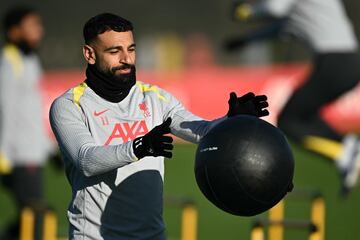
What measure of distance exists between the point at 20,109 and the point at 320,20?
128 inches

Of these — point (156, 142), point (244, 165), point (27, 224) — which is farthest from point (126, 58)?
point (27, 224)

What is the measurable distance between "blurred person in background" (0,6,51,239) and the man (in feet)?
17.5

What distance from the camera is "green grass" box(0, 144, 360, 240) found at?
13.6 m

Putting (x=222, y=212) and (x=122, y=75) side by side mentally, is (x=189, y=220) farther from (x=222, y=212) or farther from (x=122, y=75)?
(x=122, y=75)

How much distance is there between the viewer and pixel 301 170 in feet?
53.7

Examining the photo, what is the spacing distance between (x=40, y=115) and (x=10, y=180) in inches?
30.7

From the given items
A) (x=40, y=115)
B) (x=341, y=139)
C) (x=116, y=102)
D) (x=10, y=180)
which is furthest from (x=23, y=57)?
(x=116, y=102)

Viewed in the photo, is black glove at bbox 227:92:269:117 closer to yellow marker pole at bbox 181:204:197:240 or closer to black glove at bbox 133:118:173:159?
black glove at bbox 133:118:173:159

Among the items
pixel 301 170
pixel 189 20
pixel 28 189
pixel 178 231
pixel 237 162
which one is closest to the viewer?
pixel 237 162

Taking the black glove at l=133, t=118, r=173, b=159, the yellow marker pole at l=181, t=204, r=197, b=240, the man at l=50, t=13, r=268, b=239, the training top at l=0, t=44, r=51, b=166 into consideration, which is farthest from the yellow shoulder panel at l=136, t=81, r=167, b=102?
the training top at l=0, t=44, r=51, b=166

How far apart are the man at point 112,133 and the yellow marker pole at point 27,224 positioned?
4.90 meters

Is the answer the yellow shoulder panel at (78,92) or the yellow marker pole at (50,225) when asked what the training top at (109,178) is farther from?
the yellow marker pole at (50,225)

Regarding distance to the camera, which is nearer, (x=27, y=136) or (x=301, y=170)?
(x=27, y=136)

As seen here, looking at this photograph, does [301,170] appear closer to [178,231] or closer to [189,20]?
[178,231]
